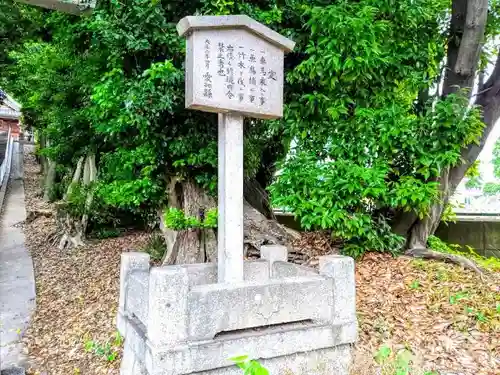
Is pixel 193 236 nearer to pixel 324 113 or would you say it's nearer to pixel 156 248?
pixel 156 248

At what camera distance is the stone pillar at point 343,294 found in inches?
155

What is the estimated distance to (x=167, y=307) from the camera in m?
3.28

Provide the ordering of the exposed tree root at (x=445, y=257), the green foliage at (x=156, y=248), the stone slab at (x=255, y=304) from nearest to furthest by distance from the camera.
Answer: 1. the stone slab at (x=255, y=304)
2. the exposed tree root at (x=445, y=257)
3. the green foliage at (x=156, y=248)

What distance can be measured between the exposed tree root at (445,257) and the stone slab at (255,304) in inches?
111

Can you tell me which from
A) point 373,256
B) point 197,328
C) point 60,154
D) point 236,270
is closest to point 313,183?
point 373,256

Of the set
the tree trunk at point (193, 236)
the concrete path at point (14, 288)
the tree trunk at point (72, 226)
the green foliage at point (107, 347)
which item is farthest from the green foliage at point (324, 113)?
the tree trunk at point (72, 226)

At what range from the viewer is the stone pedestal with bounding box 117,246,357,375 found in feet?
Result: 10.8

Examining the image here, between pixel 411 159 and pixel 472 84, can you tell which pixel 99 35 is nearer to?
pixel 411 159

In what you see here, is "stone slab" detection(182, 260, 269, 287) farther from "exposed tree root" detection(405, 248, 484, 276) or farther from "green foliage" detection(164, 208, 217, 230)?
"exposed tree root" detection(405, 248, 484, 276)

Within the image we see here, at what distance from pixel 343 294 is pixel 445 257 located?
2764 millimetres

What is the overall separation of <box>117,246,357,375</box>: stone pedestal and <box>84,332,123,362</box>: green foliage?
0.48 m

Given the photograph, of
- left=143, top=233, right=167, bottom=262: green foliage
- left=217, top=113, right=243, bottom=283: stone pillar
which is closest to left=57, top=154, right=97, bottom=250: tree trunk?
left=143, top=233, right=167, bottom=262: green foliage

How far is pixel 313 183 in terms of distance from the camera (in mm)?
5516

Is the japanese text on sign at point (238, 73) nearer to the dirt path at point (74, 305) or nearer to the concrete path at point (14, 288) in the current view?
the dirt path at point (74, 305)
